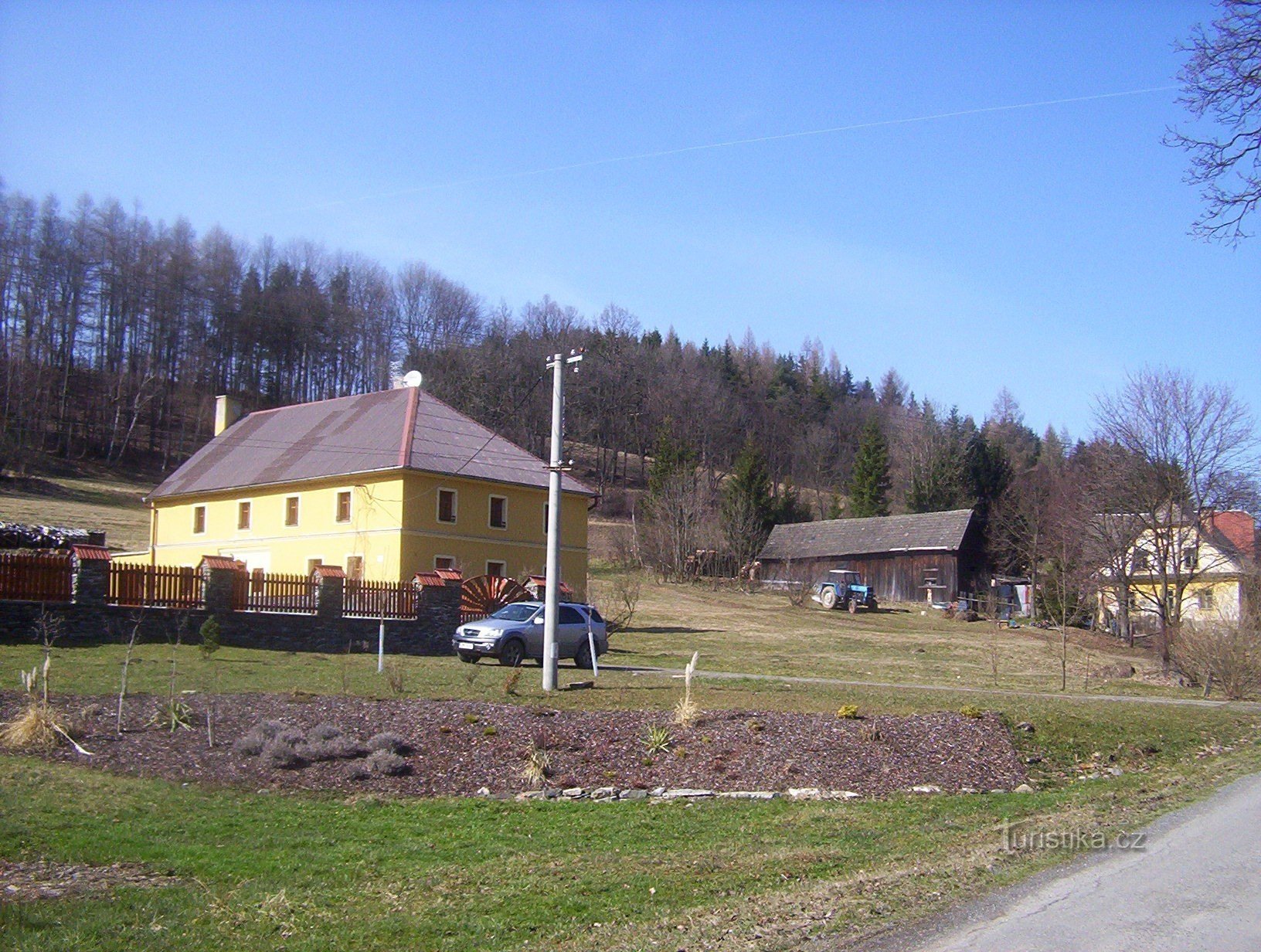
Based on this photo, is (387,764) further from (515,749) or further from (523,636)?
(523,636)

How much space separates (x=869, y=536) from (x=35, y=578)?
166ft

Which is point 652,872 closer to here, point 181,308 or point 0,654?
point 0,654

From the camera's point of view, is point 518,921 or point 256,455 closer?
point 518,921

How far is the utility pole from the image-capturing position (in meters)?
18.4

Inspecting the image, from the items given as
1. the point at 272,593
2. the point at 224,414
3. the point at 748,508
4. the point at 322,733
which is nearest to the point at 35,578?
the point at 272,593

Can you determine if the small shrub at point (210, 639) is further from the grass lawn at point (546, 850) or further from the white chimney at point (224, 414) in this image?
the white chimney at point (224, 414)

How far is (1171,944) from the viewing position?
251 inches

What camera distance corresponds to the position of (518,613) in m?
25.4

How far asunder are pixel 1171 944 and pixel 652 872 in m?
3.68

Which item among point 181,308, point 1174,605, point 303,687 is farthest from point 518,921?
point 181,308

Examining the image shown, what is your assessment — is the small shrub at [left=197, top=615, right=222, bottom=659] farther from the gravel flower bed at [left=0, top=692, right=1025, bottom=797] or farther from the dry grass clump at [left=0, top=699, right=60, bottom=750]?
the dry grass clump at [left=0, top=699, right=60, bottom=750]

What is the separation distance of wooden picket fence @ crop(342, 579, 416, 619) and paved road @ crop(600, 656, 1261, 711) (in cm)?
685

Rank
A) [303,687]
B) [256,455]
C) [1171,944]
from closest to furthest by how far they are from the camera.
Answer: [1171,944]
[303,687]
[256,455]

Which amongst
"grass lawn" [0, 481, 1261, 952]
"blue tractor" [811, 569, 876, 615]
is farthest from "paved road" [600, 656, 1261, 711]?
"blue tractor" [811, 569, 876, 615]
